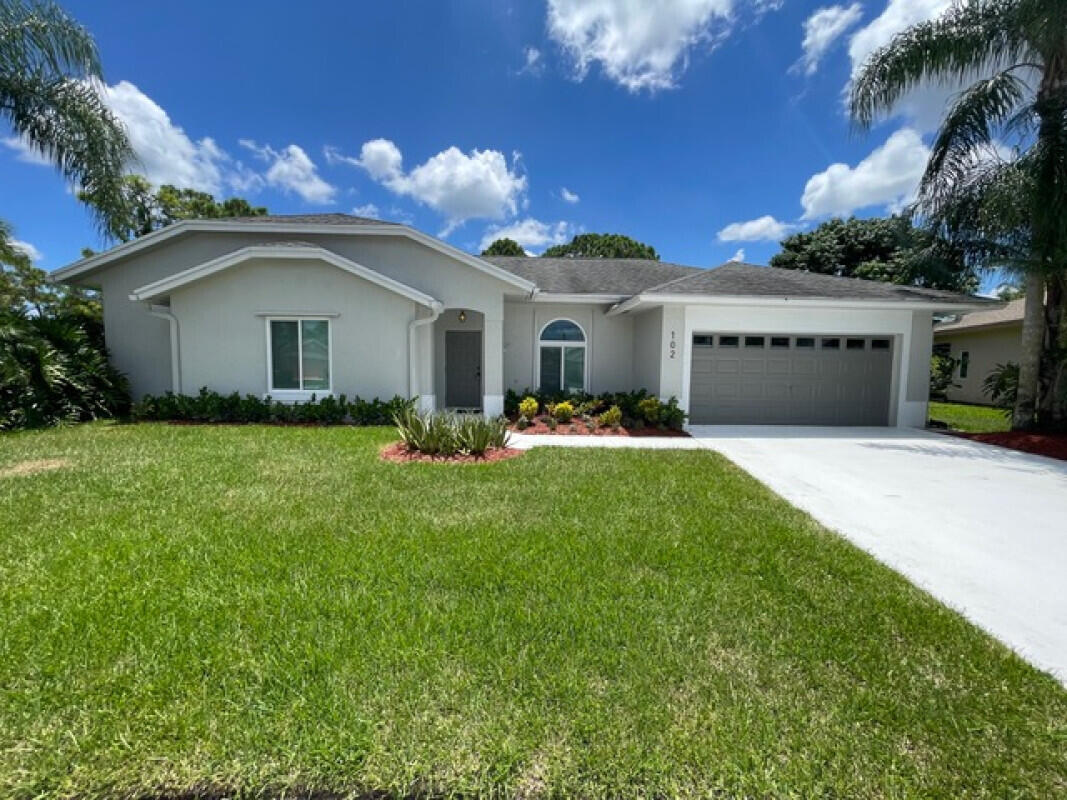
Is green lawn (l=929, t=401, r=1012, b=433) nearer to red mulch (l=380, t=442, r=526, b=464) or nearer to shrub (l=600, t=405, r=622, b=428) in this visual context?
shrub (l=600, t=405, r=622, b=428)

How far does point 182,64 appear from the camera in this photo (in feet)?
42.8

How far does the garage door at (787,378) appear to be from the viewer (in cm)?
1209

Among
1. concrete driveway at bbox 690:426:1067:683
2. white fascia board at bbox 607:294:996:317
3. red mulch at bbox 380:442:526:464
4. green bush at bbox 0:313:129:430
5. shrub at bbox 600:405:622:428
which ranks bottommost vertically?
concrete driveway at bbox 690:426:1067:683

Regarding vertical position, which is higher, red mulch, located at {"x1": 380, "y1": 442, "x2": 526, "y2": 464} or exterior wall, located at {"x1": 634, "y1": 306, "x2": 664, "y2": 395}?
exterior wall, located at {"x1": 634, "y1": 306, "x2": 664, "y2": 395}

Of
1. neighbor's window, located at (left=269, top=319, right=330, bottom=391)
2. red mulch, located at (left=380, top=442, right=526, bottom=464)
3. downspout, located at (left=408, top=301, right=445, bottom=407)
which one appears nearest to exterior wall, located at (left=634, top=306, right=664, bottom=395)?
red mulch, located at (left=380, top=442, right=526, bottom=464)

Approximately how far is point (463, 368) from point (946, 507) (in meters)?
11.7

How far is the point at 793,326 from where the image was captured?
11.8 metres

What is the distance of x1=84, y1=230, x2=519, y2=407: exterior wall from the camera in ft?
40.8

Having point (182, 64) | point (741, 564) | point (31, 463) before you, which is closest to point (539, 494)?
point (741, 564)

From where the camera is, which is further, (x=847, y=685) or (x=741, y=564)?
(x=741, y=564)

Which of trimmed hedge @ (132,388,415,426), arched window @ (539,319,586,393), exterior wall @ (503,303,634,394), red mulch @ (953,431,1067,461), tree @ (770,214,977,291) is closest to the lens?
red mulch @ (953,431,1067,461)

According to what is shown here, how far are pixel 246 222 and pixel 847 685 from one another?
15243 mm

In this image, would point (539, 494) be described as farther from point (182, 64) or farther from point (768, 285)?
point (182, 64)

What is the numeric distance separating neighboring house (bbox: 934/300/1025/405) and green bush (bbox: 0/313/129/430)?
27.0m
